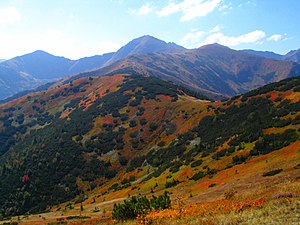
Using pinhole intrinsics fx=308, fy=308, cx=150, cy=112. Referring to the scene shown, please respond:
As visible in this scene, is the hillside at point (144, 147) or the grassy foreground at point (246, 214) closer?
the grassy foreground at point (246, 214)

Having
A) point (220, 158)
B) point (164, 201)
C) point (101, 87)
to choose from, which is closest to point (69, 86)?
point (101, 87)

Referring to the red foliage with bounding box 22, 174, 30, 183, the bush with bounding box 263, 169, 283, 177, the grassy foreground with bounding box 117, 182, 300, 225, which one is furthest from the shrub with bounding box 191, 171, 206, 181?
the red foliage with bounding box 22, 174, 30, 183

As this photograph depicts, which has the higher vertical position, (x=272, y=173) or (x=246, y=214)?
(x=246, y=214)

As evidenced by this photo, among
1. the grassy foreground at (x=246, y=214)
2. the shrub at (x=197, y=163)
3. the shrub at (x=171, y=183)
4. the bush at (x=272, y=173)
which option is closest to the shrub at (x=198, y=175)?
the shrub at (x=171, y=183)

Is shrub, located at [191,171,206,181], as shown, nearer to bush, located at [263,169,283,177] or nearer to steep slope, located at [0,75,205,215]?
bush, located at [263,169,283,177]

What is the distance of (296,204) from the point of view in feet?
42.8

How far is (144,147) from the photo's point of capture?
7112 centimetres

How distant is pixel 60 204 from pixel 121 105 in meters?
41.8

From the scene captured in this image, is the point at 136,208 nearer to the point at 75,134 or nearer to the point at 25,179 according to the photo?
the point at 25,179

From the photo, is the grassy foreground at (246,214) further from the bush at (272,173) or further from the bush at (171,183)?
the bush at (171,183)

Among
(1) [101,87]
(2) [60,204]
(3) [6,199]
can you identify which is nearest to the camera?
(2) [60,204]

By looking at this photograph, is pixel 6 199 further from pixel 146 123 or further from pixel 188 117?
pixel 188 117

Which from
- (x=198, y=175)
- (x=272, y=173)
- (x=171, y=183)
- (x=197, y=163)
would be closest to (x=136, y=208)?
(x=272, y=173)

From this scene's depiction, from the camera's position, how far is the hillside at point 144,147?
3647 cm
